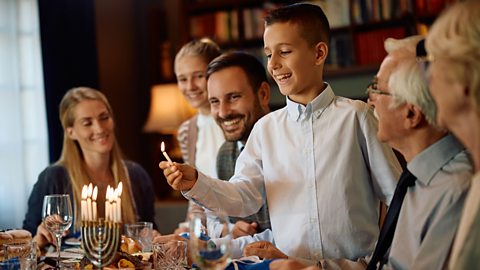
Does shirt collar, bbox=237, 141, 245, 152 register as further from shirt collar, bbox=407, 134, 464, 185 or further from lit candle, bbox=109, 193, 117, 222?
shirt collar, bbox=407, 134, 464, 185

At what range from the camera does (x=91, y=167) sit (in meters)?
2.97

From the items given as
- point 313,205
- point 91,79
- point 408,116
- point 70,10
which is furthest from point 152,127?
point 408,116

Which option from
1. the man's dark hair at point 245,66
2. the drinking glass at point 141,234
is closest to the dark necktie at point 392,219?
the drinking glass at point 141,234

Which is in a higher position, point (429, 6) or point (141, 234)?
point (429, 6)

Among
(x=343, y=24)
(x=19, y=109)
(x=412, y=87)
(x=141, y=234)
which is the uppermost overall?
(x=343, y=24)

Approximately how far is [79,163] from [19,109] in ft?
5.17

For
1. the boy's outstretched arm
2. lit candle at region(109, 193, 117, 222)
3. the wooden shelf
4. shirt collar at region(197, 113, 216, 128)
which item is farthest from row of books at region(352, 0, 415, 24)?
lit candle at region(109, 193, 117, 222)

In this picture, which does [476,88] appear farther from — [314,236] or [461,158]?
[314,236]

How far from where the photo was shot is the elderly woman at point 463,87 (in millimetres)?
1027

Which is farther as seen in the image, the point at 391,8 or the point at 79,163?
the point at 391,8

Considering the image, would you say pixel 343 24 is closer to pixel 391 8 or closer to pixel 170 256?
pixel 391 8

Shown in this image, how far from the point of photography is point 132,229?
7.04ft

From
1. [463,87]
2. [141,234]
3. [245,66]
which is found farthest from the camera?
[245,66]

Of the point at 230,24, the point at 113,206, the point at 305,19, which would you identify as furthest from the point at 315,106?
the point at 230,24
